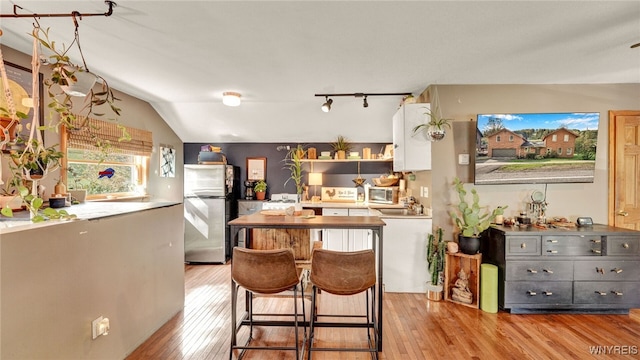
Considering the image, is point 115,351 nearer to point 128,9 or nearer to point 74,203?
point 74,203

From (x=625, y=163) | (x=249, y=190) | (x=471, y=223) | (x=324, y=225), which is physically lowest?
(x=471, y=223)

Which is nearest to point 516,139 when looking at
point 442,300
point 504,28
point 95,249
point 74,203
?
point 504,28

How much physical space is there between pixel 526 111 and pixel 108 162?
213 inches

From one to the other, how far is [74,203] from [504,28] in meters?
3.90

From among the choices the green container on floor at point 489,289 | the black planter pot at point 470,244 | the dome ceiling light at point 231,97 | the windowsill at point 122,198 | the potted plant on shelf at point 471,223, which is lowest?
the green container on floor at point 489,289

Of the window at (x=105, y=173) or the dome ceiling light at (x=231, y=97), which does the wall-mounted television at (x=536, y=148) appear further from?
the window at (x=105, y=173)

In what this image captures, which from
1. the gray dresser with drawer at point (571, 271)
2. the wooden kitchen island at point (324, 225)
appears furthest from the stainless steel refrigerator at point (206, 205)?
the gray dresser with drawer at point (571, 271)

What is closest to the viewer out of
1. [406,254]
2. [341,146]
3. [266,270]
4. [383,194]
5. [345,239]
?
[266,270]

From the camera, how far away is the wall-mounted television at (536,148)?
121 inches

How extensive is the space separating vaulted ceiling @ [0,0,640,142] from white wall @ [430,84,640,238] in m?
0.13

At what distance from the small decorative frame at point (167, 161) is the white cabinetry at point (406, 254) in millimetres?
3758

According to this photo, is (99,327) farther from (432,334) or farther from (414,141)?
(414,141)

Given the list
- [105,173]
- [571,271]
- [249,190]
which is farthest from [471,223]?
[105,173]

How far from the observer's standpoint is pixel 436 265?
10.5 feet
